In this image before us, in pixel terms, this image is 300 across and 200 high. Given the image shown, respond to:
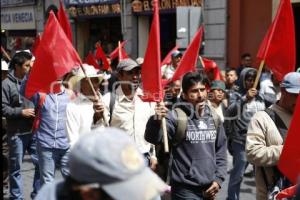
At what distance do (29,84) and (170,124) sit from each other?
4.43 feet

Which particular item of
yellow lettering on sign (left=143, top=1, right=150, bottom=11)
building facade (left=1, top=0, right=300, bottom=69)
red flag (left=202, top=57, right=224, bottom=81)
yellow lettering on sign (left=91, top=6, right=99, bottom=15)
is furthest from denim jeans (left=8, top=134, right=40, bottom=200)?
yellow lettering on sign (left=91, top=6, right=99, bottom=15)

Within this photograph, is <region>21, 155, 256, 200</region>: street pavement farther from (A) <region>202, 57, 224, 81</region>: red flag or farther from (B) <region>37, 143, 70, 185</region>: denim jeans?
(A) <region>202, 57, 224, 81</region>: red flag

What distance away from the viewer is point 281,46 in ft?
16.0

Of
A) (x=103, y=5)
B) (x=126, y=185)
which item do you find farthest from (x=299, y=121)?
(x=103, y=5)

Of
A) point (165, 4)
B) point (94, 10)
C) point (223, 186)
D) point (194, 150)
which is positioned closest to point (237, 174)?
point (223, 186)

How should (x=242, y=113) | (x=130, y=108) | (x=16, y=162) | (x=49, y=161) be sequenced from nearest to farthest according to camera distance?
(x=130, y=108) → (x=49, y=161) → (x=16, y=162) → (x=242, y=113)

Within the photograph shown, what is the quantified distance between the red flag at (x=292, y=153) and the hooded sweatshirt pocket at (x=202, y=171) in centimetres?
67

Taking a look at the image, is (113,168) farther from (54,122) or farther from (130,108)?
(54,122)

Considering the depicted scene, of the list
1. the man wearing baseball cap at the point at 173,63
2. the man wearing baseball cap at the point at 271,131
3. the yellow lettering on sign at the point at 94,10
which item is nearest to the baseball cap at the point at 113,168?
the man wearing baseball cap at the point at 271,131

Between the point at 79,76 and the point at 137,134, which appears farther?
the point at 79,76

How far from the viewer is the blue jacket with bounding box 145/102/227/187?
4.08m

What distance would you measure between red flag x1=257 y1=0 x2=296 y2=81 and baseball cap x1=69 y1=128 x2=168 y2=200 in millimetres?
3130

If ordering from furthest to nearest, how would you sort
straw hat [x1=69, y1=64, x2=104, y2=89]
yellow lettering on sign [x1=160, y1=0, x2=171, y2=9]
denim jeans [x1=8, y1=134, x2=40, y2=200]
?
1. yellow lettering on sign [x1=160, y1=0, x2=171, y2=9]
2. denim jeans [x1=8, y1=134, x2=40, y2=200]
3. straw hat [x1=69, y1=64, x2=104, y2=89]

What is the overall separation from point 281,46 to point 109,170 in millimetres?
3420
